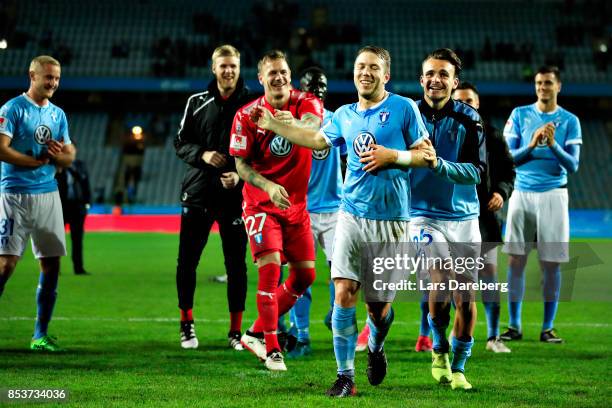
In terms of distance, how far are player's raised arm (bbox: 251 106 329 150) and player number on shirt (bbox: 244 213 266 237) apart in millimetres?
800

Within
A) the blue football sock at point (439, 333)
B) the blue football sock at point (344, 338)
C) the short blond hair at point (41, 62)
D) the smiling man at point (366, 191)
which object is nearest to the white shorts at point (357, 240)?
the smiling man at point (366, 191)

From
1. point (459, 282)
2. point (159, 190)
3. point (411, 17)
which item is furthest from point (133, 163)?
point (459, 282)

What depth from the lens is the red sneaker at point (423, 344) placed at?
301 inches

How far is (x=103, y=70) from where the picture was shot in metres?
38.3

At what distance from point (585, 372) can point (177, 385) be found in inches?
121

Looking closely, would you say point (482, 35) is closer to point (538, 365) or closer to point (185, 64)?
point (185, 64)

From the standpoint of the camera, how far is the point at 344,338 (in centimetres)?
551

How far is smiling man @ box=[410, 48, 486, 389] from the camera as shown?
5879mm

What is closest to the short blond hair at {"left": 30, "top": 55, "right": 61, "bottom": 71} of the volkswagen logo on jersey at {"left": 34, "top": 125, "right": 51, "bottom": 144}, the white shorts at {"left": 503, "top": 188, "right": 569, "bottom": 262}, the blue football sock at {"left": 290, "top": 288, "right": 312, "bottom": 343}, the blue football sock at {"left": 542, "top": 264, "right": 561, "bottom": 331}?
the volkswagen logo on jersey at {"left": 34, "top": 125, "right": 51, "bottom": 144}

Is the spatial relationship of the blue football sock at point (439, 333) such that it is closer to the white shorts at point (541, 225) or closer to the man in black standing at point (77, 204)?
the white shorts at point (541, 225)

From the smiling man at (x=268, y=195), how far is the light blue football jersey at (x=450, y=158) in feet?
2.81

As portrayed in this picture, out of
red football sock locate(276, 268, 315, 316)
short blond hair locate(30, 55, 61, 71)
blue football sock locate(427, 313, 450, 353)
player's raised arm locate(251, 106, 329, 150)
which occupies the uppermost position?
short blond hair locate(30, 55, 61, 71)

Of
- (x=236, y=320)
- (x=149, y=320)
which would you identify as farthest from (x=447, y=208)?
(x=149, y=320)

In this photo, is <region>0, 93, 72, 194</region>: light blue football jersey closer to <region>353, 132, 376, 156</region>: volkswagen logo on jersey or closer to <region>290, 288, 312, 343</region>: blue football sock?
<region>290, 288, 312, 343</region>: blue football sock
